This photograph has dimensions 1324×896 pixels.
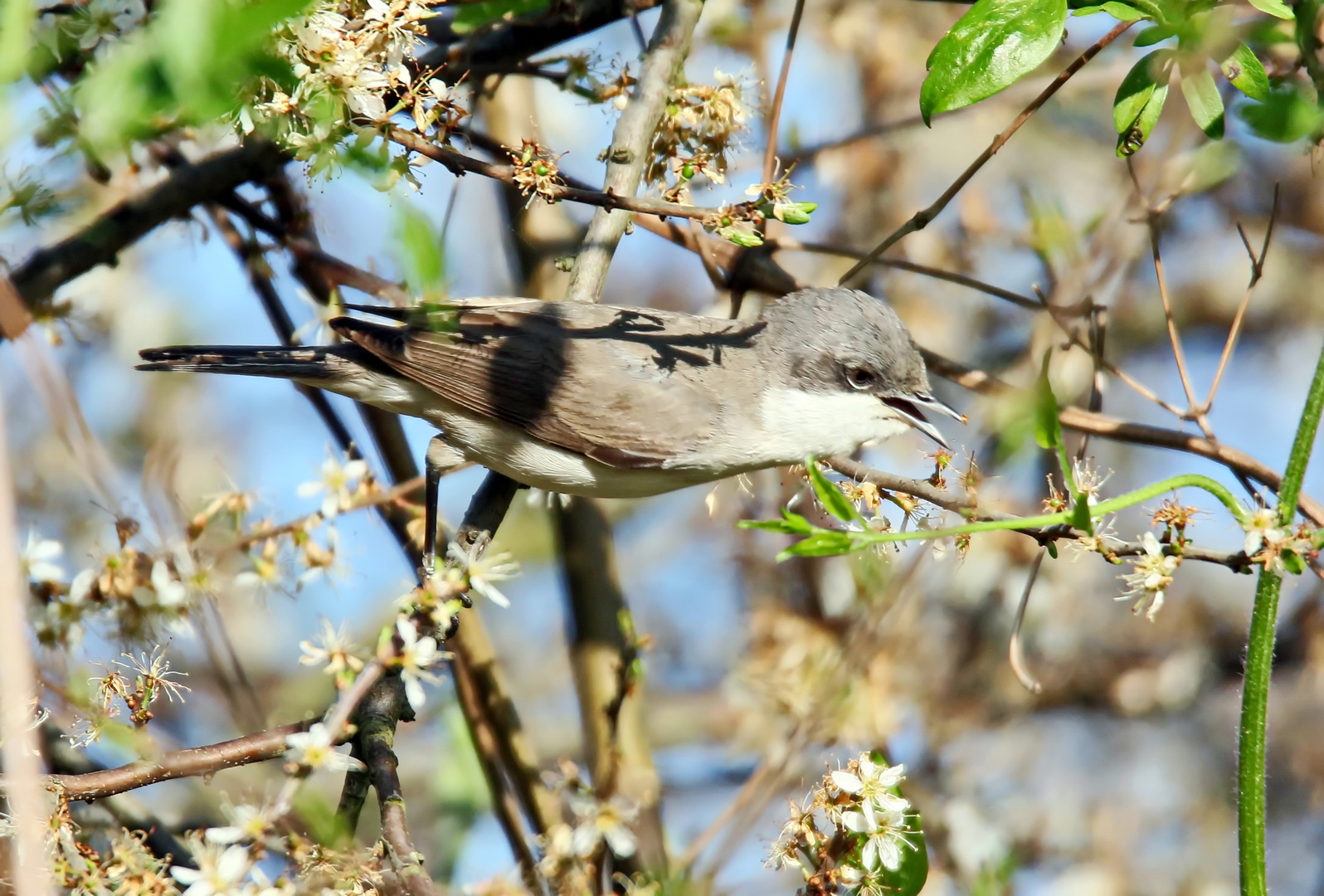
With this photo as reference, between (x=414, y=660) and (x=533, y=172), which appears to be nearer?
(x=414, y=660)

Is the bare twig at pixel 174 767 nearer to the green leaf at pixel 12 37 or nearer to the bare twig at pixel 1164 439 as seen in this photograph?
the green leaf at pixel 12 37

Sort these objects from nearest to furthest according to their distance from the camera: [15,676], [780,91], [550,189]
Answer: [15,676]
[550,189]
[780,91]

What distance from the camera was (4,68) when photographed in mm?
1200

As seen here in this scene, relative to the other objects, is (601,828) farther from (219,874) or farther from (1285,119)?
(1285,119)

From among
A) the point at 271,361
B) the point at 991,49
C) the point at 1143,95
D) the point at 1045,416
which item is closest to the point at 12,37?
the point at 1045,416

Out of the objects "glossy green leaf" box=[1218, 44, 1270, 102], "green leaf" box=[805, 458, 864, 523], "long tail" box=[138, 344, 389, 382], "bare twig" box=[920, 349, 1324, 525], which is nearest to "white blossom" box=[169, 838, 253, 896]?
"green leaf" box=[805, 458, 864, 523]

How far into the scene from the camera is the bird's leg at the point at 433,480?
3.13m

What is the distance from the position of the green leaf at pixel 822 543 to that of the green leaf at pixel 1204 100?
3.73 ft

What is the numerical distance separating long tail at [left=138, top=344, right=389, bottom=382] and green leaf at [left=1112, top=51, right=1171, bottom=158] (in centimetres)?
215

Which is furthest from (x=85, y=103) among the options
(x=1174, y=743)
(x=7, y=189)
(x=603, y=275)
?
(x=1174, y=743)

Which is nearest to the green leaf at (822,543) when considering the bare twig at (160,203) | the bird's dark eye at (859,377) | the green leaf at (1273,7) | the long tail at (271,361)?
the green leaf at (1273,7)

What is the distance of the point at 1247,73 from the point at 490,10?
139cm

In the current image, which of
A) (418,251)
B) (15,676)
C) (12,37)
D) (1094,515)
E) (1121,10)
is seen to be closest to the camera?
(15,676)

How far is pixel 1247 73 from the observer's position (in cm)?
207
